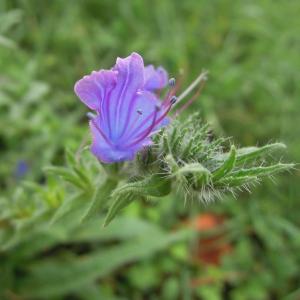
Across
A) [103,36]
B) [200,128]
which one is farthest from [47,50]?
[200,128]

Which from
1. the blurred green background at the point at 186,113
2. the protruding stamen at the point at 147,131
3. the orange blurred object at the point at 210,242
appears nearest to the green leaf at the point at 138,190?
the protruding stamen at the point at 147,131

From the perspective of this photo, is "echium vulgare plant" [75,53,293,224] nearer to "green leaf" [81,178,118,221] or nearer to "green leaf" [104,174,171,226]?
"green leaf" [104,174,171,226]

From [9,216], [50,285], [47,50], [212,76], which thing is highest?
[212,76]

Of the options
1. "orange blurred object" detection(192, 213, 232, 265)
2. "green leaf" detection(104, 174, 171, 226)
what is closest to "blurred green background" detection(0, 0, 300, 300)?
"orange blurred object" detection(192, 213, 232, 265)

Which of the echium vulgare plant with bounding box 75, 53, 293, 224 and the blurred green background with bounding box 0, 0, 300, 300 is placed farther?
the blurred green background with bounding box 0, 0, 300, 300

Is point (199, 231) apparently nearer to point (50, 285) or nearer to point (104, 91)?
point (50, 285)

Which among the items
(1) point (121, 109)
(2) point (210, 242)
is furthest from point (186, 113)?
(1) point (121, 109)
